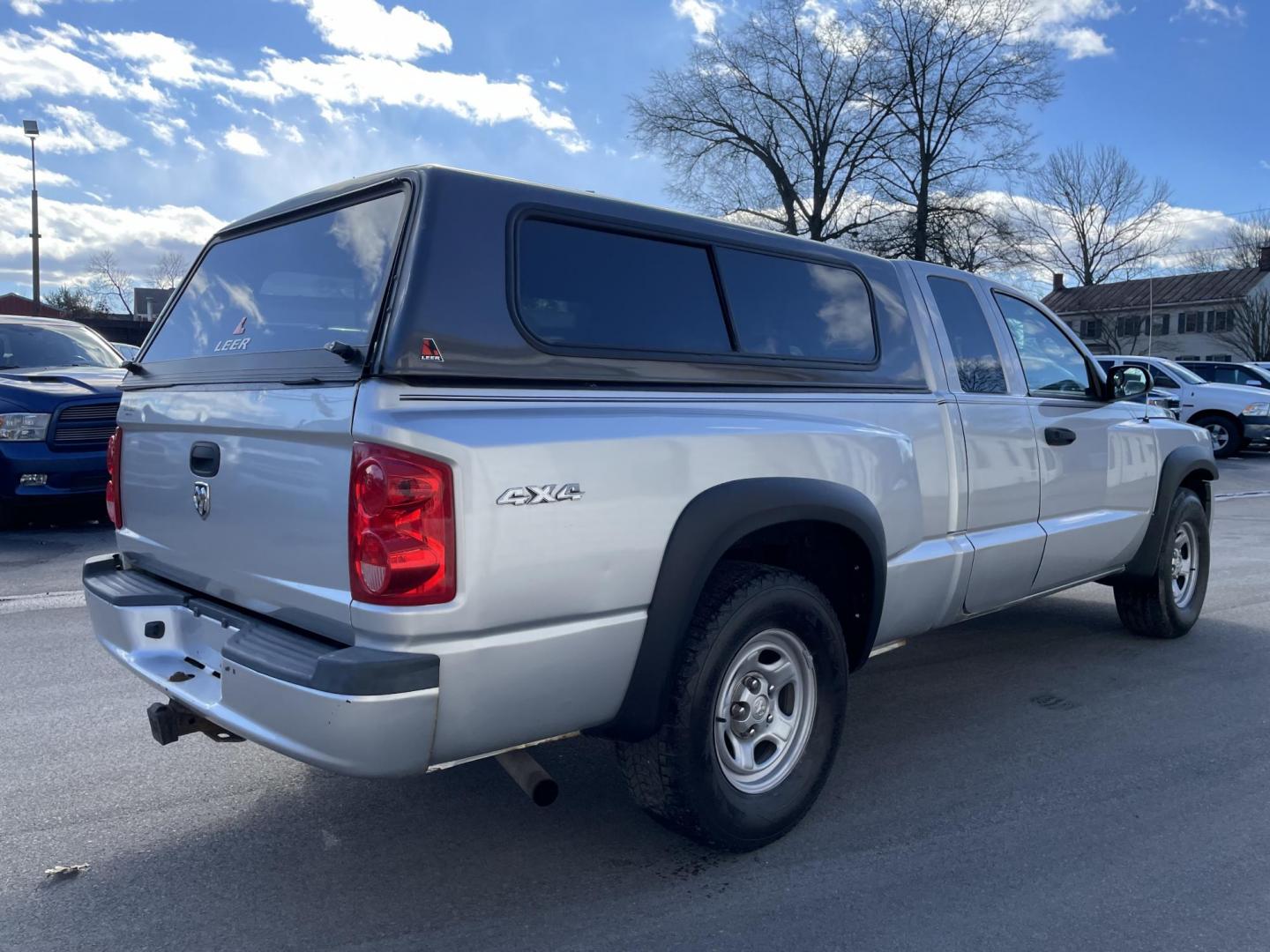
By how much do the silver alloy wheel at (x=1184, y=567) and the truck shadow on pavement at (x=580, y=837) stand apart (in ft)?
3.50

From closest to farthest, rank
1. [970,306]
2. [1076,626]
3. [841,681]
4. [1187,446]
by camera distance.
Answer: [841,681], [970,306], [1187,446], [1076,626]

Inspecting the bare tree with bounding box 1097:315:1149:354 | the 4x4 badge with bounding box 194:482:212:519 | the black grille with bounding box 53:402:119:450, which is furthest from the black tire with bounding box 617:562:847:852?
the bare tree with bounding box 1097:315:1149:354

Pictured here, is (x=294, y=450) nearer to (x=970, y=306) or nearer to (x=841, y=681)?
(x=841, y=681)

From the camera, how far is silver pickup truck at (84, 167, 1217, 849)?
2.52 m

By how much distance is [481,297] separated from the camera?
2727 millimetres

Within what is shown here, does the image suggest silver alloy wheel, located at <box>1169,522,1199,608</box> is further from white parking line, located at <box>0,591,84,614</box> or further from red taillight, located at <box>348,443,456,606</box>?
white parking line, located at <box>0,591,84,614</box>

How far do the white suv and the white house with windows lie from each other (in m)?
37.8

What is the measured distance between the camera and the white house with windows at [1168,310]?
187ft

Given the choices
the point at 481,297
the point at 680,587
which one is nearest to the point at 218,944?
the point at 680,587

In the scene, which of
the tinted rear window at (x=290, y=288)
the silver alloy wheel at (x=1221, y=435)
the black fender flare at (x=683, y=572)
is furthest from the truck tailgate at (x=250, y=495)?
the silver alloy wheel at (x=1221, y=435)

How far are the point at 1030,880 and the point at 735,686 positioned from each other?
3.38 ft

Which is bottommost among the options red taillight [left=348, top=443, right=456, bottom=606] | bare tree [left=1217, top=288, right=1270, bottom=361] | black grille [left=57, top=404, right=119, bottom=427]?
red taillight [left=348, top=443, right=456, bottom=606]

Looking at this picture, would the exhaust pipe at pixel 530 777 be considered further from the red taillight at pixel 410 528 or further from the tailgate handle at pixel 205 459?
the tailgate handle at pixel 205 459

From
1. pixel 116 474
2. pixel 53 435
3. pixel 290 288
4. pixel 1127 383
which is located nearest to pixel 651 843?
pixel 290 288
